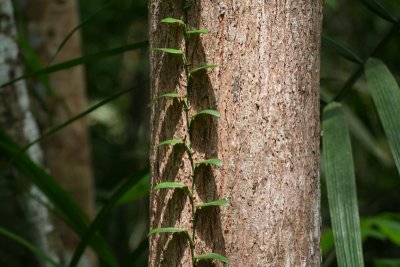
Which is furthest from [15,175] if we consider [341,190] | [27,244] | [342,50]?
[341,190]

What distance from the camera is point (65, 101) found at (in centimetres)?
296

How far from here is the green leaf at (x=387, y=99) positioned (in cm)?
120

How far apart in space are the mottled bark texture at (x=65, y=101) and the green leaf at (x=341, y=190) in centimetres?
168

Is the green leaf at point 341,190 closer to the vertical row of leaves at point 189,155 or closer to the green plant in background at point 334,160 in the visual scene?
the green plant in background at point 334,160

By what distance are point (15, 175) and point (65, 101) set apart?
3.23 feet

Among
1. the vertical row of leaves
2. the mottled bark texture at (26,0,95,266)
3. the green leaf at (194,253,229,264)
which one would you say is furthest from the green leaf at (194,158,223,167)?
the mottled bark texture at (26,0,95,266)

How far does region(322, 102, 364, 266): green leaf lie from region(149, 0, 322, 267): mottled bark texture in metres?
0.08

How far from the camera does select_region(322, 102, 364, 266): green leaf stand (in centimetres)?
112

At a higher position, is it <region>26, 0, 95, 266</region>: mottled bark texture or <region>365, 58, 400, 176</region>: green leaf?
<region>26, 0, 95, 266</region>: mottled bark texture

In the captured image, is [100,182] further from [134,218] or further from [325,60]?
[325,60]

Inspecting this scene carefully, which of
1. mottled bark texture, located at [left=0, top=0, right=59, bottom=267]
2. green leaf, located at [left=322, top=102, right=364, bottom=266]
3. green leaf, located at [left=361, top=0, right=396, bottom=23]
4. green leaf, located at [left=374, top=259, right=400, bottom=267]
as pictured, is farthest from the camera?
green leaf, located at [left=374, top=259, right=400, bottom=267]

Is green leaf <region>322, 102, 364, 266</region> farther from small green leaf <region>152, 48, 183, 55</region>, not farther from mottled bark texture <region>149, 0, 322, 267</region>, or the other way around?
small green leaf <region>152, 48, 183, 55</region>

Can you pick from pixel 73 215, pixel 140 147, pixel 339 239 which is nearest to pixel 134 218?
pixel 140 147

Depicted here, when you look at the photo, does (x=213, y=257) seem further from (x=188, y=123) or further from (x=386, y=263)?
(x=386, y=263)
